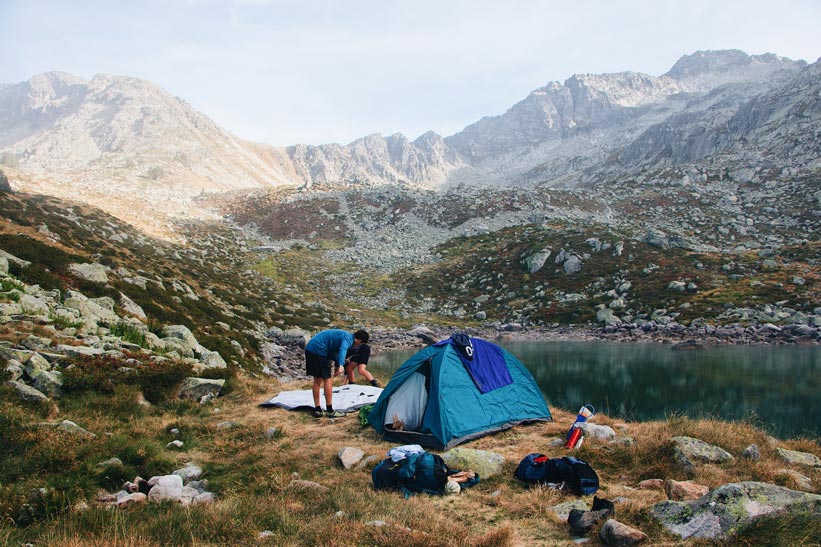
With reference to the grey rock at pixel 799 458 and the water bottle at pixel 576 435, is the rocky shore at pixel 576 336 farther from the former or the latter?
the grey rock at pixel 799 458

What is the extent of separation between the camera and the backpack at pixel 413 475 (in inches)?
289

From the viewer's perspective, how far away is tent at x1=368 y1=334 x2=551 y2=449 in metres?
10.2

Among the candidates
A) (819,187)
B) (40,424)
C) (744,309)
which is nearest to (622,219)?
(819,187)

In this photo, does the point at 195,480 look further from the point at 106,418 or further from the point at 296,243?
the point at 296,243

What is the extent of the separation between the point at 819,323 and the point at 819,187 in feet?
136

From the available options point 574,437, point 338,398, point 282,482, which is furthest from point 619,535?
Result: point 338,398

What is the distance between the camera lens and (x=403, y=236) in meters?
73.1

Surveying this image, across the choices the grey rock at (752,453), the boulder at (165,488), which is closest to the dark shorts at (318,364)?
the boulder at (165,488)

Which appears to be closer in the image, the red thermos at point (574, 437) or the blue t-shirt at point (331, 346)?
the red thermos at point (574, 437)

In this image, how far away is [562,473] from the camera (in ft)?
24.2

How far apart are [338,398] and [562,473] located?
797cm

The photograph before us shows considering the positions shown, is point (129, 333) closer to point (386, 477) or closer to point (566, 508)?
point (386, 477)

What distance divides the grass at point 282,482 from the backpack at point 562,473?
212mm

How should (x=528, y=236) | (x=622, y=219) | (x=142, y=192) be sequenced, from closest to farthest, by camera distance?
(x=528, y=236)
(x=622, y=219)
(x=142, y=192)
